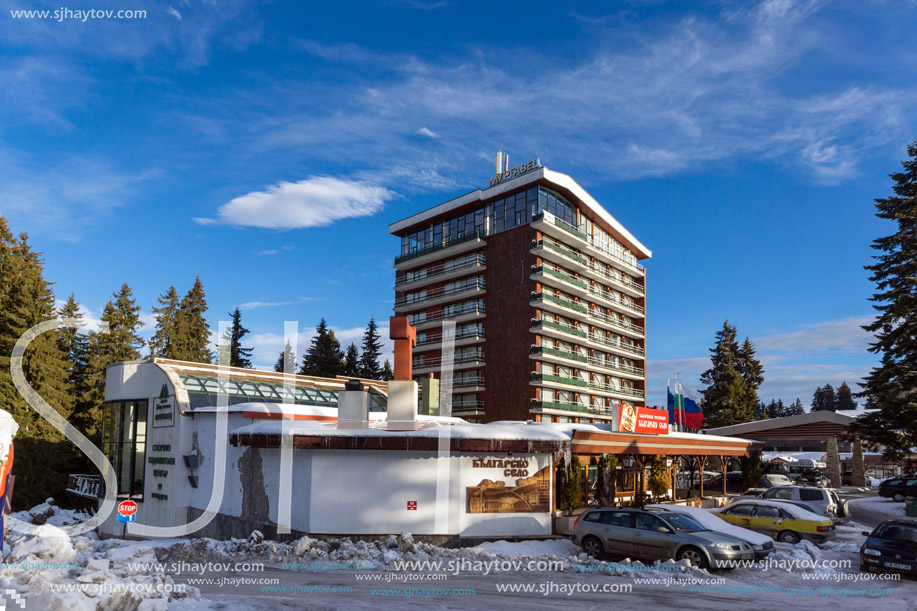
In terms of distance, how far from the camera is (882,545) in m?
17.8

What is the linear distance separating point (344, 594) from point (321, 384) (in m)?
24.0

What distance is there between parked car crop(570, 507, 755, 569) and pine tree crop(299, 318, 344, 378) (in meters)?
60.9

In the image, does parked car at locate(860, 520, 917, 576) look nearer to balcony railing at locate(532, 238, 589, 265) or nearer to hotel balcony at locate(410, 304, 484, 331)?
balcony railing at locate(532, 238, 589, 265)

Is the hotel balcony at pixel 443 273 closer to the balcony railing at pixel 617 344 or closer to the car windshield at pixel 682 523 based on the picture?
the balcony railing at pixel 617 344

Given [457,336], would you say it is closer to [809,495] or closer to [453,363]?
[453,363]

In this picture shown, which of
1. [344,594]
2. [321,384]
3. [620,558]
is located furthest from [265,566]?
[321,384]

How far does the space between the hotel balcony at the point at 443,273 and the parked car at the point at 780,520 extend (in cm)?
4549

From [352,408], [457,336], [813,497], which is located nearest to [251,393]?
[352,408]

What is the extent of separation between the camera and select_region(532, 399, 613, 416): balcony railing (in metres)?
60.8

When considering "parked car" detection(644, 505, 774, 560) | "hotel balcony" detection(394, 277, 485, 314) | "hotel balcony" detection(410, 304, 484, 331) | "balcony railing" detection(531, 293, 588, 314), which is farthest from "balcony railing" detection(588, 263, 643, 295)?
"parked car" detection(644, 505, 774, 560)

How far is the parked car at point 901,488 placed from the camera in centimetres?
3884

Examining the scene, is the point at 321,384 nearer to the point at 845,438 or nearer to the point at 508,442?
the point at 508,442

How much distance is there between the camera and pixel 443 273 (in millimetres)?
70312

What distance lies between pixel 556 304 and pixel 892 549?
46741mm
